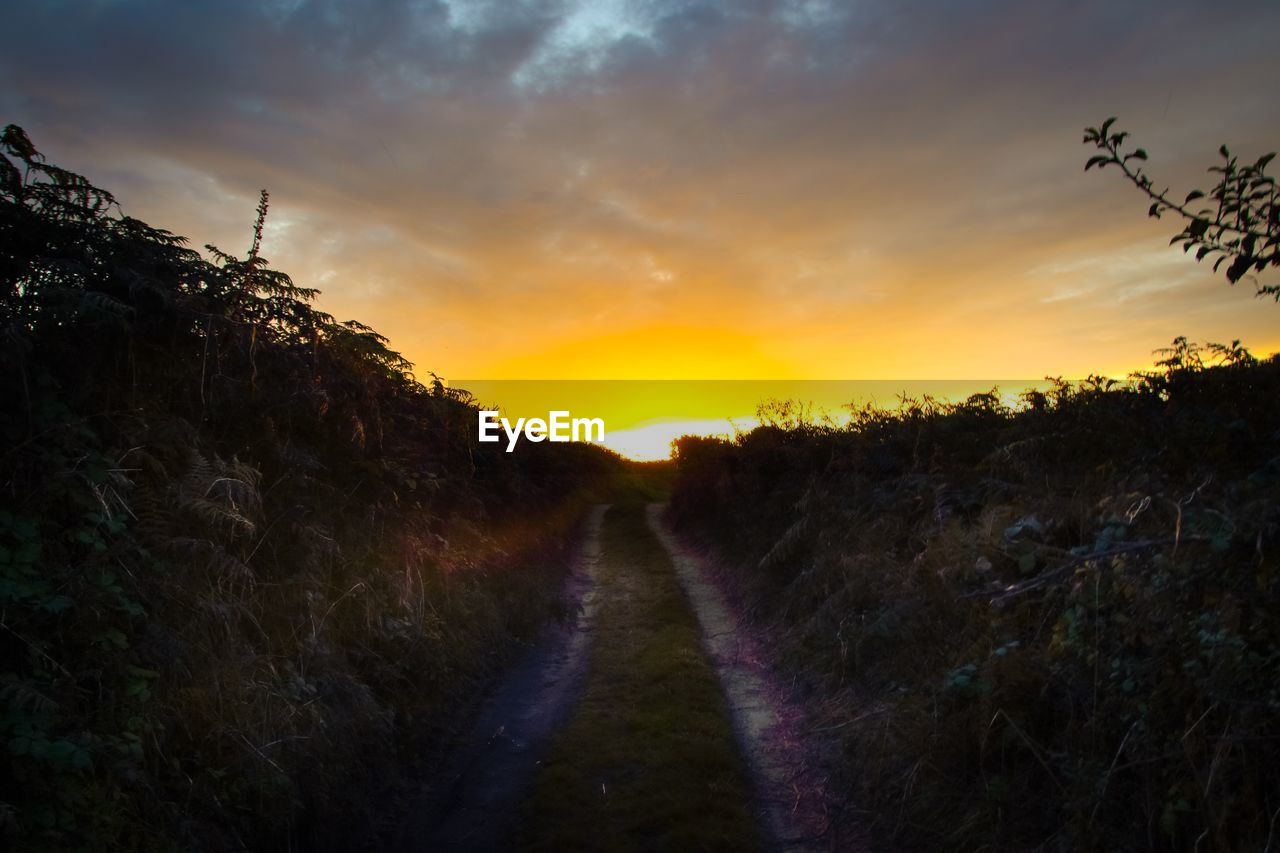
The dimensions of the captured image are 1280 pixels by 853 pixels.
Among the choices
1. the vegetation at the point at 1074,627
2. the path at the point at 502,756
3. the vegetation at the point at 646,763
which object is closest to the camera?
the vegetation at the point at 1074,627

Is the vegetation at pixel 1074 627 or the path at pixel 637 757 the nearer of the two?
the vegetation at pixel 1074 627

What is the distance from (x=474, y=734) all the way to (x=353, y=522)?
2724 mm

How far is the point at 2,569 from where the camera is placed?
12.9 ft

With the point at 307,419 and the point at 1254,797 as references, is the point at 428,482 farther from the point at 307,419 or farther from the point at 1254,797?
the point at 1254,797

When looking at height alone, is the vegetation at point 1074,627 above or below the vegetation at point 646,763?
above

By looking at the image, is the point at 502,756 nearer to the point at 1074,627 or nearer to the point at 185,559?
the point at 185,559

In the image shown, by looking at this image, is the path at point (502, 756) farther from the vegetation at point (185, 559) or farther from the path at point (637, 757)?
the vegetation at point (185, 559)

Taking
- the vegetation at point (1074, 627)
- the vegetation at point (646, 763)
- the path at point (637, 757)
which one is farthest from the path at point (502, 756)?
the vegetation at point (1074, 627)

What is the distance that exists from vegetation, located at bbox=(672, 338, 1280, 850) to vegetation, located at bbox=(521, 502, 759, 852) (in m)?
1.23

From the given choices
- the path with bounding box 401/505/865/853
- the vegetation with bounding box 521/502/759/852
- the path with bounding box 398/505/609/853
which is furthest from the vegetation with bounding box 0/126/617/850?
the vegetation with bounding box 521/502/759/852

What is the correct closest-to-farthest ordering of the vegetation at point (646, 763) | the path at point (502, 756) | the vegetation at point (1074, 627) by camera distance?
the vegetation at point (1074, 627)
the vegetation at point (646, 763)
the path at point (502, 756)

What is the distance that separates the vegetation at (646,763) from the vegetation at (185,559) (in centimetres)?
157

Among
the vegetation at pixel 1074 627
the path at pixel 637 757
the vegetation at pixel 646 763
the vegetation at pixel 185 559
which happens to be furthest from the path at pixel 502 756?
the vegetation at pixel 1074 627

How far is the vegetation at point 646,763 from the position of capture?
556cm
